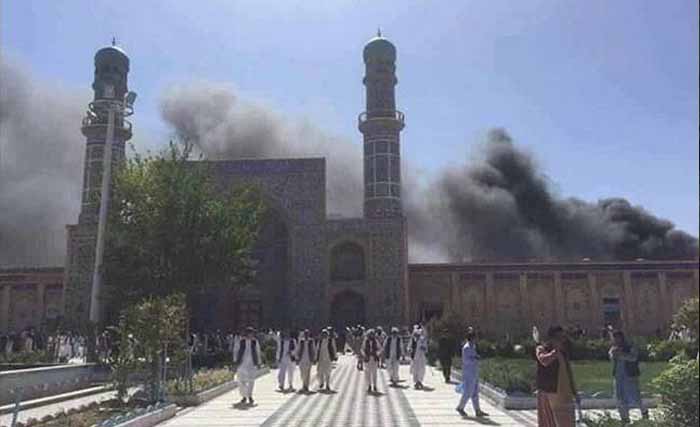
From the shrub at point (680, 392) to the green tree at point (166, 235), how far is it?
17.5 metres

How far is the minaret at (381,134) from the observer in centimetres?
3456

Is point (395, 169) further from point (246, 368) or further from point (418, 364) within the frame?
point (246, 368)

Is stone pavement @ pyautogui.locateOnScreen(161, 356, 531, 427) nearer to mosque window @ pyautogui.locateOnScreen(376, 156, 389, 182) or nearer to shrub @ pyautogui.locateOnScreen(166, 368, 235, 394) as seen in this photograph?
shrub @ pyautogui.locateOnScreen(166, 368, 235, 394)

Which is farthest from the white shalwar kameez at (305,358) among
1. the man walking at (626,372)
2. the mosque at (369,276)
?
the mosque at (369,276)

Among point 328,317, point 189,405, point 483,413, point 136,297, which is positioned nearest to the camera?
point 483,413

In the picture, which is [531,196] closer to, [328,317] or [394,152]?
[394,152]

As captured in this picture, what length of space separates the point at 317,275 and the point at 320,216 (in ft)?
9.52

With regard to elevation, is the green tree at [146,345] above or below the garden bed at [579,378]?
above

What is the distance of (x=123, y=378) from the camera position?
38.2 feet

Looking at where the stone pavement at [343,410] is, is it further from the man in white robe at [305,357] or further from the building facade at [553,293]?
the building facade at [553,293]

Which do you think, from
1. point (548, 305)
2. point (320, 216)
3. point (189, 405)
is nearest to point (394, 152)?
point (320, 216)

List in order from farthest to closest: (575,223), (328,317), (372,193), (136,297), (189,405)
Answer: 1. (575,223)
2. (372,193)
3. (328,317)
4. (136,297)
5. (189,405)

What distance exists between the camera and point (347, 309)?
33031mm

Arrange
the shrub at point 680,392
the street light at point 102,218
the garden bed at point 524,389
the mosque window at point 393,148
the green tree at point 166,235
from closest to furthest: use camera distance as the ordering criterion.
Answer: the shrub at point 680,392
the garden bed at point 524,389
the street light at point 102,218
the green tree at point 166,235
the mosque window at point 393,148
